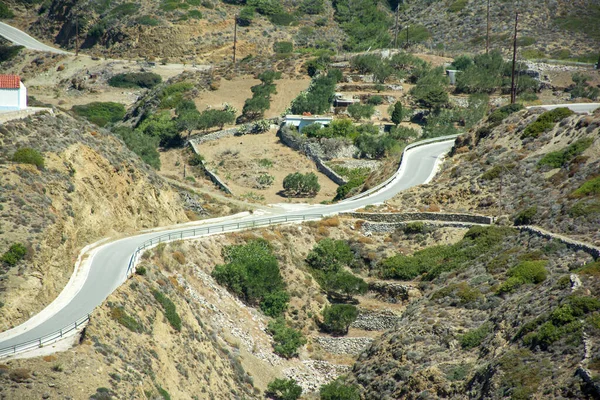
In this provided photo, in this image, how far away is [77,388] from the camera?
3750cm

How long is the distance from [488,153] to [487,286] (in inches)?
803

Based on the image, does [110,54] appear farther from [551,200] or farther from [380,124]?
[551,200]

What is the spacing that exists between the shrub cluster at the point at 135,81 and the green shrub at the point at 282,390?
83.2 metres

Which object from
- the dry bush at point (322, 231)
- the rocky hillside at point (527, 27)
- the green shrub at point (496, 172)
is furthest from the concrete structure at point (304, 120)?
the rocky hillside at point (527, 27)

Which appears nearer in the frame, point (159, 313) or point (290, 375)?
point (159, 313)

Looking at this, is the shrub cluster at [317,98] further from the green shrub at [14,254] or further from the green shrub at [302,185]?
the green shrub at [14,254]

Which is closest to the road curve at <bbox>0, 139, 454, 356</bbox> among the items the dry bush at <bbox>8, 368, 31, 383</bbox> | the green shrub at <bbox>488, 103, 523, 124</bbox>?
the dry bush at <bbox>8, 368, 31, 383</bbox>

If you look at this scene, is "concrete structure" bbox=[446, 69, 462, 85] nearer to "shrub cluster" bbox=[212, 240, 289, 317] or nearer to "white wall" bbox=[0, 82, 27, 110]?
"shrub cluster" bbox=[212, 240, 289, 317]

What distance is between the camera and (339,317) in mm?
57812

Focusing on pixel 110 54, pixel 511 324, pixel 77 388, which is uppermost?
pixel 77 388

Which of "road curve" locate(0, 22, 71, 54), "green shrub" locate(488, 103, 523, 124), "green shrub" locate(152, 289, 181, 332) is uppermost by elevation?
"green shrub" locate(152, 289, 181, 332)

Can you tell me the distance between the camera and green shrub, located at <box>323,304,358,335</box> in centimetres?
5784

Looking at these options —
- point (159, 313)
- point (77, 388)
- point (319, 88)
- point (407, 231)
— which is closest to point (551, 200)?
point (407, 231)

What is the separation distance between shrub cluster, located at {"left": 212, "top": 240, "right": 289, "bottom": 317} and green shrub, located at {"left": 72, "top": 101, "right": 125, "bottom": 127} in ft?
193
